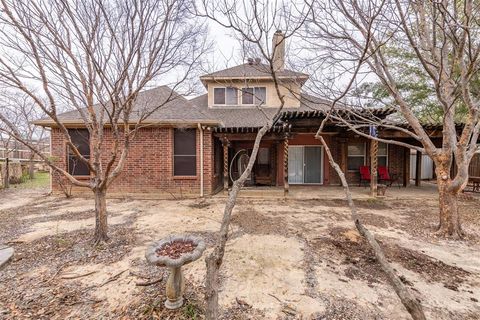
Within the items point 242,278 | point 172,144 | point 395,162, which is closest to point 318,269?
point 242,278

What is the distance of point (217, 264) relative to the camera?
205cm

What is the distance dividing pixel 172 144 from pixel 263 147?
4.62 metres

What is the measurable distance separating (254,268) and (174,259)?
140cm

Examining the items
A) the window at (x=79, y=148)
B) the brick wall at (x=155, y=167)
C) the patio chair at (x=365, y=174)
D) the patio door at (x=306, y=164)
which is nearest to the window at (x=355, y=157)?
the patio chair at (x=365, y=174)

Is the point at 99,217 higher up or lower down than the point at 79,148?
lower down

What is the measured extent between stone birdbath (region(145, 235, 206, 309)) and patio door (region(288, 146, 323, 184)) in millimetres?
9113

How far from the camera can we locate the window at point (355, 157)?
11086mm

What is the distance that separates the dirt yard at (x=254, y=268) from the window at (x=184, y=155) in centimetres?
268

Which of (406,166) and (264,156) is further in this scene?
(264,156)

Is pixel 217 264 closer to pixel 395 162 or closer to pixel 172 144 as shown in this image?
pixel 172 144

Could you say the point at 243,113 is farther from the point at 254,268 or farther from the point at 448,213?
the point at 254,268

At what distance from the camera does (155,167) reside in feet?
28.3

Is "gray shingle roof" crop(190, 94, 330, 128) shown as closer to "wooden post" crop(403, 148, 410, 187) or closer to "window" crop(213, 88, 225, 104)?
"window" crop(213, 88, 225, 104)

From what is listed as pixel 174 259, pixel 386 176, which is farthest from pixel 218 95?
pixel 174 259
